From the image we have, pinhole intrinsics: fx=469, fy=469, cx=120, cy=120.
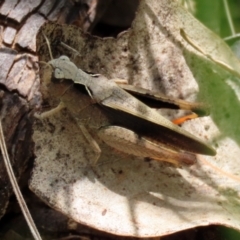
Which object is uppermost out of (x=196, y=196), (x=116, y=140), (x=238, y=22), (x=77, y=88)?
(x=238, y=22)

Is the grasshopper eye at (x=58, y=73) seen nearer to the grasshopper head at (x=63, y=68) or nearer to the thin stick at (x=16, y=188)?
the grasshopper head at (x=63, y=68)

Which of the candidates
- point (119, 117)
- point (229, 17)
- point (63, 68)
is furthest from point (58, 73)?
point (229, 17)

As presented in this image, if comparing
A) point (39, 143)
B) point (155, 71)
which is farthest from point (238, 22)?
point (39, 143)

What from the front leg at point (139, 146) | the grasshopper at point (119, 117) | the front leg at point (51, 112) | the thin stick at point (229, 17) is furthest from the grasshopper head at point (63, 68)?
the thin stick at point (229, 17)

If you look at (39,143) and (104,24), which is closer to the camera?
(39,143)

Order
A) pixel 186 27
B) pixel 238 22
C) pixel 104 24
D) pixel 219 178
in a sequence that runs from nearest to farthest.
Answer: pixel 219 178 → pixel 186 27 → pixel 238 22 → pixel 104 24

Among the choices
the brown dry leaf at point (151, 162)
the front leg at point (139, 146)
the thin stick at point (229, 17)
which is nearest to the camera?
the brown dry leaf at point (151, 162)

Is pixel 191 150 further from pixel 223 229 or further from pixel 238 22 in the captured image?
pixel 238 22
